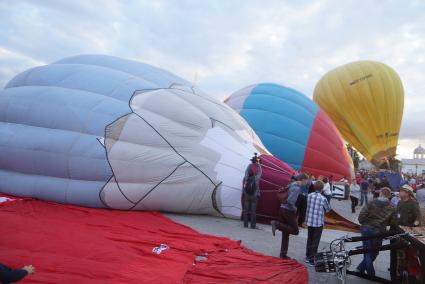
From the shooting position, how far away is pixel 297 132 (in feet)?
32.8

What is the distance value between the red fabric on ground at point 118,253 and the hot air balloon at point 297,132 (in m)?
5.06

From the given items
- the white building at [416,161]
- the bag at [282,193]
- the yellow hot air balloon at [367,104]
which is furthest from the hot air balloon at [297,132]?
the white building at [416,161]

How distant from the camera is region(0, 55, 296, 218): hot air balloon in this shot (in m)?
5.95

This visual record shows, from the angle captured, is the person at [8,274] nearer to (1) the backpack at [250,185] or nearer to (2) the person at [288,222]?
(2) the person at [288,222]

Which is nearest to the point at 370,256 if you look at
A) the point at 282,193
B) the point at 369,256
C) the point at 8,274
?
the point at 369,256

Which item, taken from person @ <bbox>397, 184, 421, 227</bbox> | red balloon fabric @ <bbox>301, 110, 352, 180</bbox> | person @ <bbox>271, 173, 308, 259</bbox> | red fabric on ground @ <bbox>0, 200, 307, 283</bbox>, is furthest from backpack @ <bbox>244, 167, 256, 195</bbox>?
red balloon fabric @ <bbox>301, 110, 352, 180</bbox>

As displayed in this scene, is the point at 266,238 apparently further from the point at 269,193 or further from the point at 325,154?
the point at 325,154

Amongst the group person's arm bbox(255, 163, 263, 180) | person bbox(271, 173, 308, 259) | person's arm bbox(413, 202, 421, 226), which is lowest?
person bbox(271, 173, 308, 259)

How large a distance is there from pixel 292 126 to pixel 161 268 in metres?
7.06

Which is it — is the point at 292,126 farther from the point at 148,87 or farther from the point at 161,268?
the point at 161,268

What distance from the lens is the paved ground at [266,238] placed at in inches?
162

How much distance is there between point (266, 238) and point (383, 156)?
15.5 metres

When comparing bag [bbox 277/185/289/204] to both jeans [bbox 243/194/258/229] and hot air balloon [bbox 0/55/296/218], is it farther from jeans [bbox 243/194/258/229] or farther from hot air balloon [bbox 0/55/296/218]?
jeans [bbox 243/194/258/229]

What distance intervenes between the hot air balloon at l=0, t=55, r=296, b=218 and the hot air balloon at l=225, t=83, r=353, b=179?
126 inches
